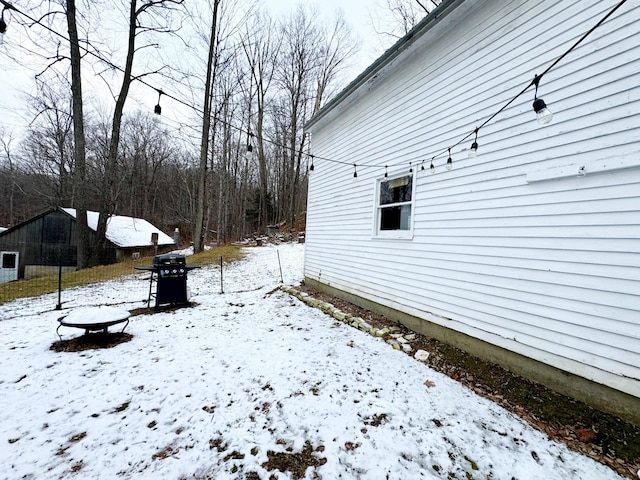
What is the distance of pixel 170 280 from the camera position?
5.65 metres

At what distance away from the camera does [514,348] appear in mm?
2889

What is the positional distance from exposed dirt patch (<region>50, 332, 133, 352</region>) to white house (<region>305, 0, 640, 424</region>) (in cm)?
409

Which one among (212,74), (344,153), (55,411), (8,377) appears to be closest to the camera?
(55,411)

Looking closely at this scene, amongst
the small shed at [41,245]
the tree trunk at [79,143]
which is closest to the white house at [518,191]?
the tree trunk at [79,143]

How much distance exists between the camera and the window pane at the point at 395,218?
4441 millimetres

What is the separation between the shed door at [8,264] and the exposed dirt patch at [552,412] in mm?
24743

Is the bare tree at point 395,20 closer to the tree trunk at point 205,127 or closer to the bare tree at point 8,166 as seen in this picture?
the tree trunk at point 205,127

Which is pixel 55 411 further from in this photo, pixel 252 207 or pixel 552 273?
pixel 252 207

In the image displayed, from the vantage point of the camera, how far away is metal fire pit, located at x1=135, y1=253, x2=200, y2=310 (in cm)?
543

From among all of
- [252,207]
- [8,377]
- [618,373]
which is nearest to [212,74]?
[252,207]

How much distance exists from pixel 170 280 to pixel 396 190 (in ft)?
16.1

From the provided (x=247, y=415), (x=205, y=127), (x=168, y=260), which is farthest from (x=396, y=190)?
(x=205, y=127)

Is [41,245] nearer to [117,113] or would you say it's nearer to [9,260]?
[9,260]

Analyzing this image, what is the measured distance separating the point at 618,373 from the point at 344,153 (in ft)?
17.5
